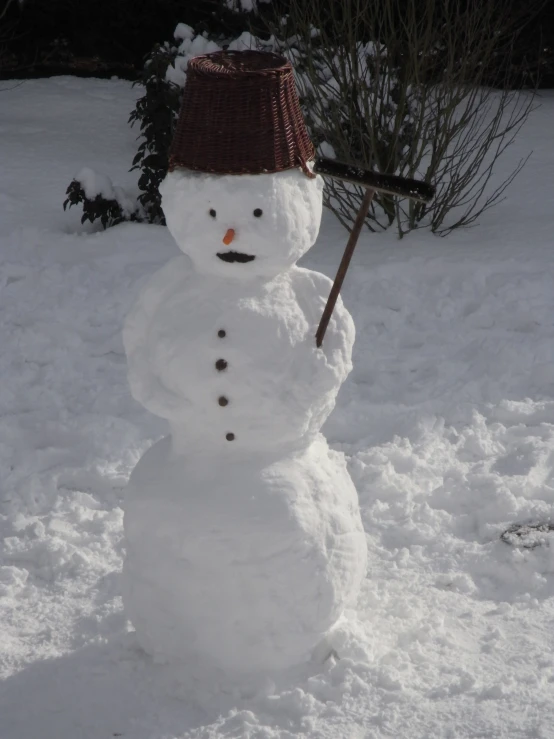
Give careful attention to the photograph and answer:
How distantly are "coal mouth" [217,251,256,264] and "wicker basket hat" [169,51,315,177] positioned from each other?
0.82 feet

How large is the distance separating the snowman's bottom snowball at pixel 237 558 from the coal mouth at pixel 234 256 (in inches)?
26.9

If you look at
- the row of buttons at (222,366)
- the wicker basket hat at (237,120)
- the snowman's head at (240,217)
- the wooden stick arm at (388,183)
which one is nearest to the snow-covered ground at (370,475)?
the row of buttons at (222,366)

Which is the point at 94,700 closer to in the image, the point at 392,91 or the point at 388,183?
the point at 388,183

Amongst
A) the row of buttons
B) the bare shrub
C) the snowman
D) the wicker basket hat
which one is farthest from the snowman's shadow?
the bare shrub

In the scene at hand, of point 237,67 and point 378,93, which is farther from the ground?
point 237,67

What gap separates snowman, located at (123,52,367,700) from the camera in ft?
10.4

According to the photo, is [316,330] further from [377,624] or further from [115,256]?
[115,256]

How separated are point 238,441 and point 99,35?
777 centimetres

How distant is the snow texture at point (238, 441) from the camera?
128 inches

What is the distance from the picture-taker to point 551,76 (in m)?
9.99

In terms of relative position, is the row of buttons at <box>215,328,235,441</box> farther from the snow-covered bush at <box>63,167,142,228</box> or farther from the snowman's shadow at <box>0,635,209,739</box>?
the snow-covered bush at <box>63,167,142,228</box>

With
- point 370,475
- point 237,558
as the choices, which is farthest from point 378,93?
point 237,558

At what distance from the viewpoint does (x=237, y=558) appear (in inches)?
133

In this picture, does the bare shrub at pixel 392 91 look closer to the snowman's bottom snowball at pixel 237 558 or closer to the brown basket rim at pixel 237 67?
the brown basket rim at pixel 237 67
